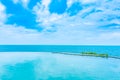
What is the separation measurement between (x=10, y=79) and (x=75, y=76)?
20.3ft

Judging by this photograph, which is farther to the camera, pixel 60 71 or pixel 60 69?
pixel 60 69

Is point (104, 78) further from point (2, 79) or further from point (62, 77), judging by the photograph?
point (2, 79)

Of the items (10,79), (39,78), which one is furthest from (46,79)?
(10,79)

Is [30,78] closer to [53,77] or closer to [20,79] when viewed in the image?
[20,79]

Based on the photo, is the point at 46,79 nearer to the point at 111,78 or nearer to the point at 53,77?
the point at 53,77

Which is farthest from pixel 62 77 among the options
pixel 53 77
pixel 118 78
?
pixel 118 78

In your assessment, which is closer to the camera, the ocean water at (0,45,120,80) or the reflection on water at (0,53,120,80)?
the reflection on water at (0,53,120,80)

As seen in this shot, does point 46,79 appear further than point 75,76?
No

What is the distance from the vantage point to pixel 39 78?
1848 cm

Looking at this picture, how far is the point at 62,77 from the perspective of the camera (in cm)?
1866

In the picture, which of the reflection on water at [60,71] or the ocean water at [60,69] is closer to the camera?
the reflection on water at [60,71]

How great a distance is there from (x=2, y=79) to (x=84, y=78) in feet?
24.8

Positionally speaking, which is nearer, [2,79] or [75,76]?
[2,79]

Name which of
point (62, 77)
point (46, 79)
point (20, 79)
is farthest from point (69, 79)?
point (20, 79)
